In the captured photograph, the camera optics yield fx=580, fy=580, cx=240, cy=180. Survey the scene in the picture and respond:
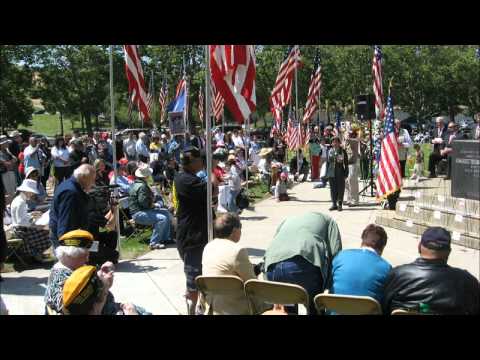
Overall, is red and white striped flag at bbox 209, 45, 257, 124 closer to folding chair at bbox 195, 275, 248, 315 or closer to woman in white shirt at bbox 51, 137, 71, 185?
folding chair at bbox 195, 275, 248, 315

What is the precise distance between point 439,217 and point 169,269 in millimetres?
5212

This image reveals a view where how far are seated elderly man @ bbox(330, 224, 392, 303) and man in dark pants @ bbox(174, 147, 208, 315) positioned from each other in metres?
1.71

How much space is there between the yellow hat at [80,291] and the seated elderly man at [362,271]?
78.7 inches

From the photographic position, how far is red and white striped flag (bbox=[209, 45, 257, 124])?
7168mm

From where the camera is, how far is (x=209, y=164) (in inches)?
253

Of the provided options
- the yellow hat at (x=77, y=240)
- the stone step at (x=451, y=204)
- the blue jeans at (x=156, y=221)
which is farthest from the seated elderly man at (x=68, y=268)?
the stone step at (x=451, y=204)

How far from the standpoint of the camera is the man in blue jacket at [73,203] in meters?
6.43

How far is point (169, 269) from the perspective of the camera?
8.71 meters

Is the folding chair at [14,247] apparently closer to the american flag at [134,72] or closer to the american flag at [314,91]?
the american flag at [134,72]

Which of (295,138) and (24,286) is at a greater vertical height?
(295,138)

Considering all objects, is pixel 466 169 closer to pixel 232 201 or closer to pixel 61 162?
pixel 232 201

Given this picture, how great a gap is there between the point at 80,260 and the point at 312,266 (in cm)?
200

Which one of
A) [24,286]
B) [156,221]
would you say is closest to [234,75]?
[156,221]
